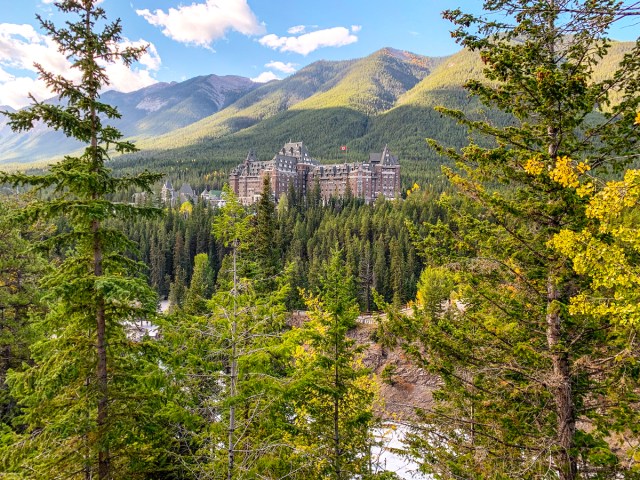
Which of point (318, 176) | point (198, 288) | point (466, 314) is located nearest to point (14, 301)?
point (466, 314)

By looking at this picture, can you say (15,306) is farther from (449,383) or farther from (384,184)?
(384,184)

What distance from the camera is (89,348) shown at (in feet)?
25.4

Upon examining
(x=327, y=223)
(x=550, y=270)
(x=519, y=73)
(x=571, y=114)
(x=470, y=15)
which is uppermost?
(x=470, y=15)

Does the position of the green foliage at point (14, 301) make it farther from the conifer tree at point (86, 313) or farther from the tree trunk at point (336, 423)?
the tree trunk at point (336, 423)

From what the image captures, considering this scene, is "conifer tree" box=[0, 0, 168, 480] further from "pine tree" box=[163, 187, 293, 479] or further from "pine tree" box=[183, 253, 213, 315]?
"pine tree" box=[183, 253, 213, 315]

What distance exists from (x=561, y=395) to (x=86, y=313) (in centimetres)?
917

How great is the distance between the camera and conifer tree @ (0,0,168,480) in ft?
22.9

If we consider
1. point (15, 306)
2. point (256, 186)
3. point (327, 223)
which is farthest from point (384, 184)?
point (15, 306)

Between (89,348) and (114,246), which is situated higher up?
(114,246)

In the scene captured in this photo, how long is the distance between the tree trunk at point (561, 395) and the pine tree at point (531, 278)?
2 centimetres

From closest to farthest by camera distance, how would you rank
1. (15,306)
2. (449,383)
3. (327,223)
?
1. (449,383)
2. (15,306)
3. (327,223)

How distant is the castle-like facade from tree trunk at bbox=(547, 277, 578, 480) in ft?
418

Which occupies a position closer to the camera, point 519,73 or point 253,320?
point 519,73

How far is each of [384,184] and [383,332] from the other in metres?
137
